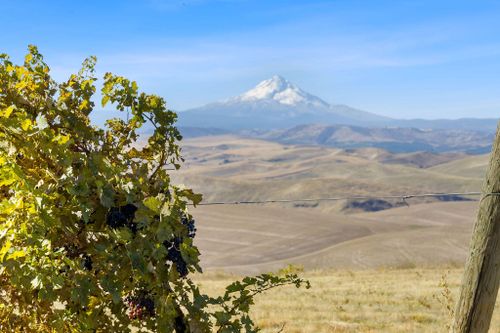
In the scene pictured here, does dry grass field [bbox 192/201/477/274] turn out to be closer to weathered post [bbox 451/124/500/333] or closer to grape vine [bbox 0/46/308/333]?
weathered post [bbox 451/124/500/333]

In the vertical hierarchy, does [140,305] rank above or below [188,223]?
below

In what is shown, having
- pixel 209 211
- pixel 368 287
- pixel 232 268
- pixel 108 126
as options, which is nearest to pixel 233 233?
pixel 209 211

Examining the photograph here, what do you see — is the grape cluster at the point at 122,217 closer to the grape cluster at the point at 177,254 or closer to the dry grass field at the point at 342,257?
the grape cluster at the point at 177,254

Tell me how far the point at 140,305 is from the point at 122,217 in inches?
29.9

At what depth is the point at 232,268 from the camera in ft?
262

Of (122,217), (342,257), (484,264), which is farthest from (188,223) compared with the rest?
(342,257)

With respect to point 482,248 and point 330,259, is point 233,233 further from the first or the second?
point 482,248

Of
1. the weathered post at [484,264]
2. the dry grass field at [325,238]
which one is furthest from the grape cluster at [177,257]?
the dry grass field at [325,238]

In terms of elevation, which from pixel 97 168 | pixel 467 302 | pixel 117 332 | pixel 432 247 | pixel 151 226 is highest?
pixel 97 168

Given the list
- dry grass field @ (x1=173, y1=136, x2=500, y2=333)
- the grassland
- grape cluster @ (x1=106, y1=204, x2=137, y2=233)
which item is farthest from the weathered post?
the grassland

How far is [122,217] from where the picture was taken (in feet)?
12.6

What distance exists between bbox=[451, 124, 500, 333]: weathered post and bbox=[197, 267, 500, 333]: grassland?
5084mm

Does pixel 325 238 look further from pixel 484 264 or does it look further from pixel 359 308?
pixel 484 264

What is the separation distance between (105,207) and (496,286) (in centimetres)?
307
